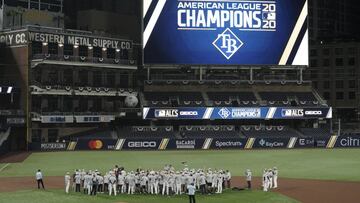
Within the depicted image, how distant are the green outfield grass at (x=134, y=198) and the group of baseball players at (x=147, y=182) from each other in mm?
814

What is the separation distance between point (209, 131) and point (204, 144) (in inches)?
249

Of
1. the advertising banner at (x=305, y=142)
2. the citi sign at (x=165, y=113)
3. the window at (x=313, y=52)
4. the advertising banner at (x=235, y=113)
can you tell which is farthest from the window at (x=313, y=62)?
the citi sign at (x=165, y=113)

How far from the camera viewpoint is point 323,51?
13325 cm

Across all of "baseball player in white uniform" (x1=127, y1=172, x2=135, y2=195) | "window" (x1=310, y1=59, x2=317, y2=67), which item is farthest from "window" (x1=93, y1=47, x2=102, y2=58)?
"window" (x1=310, y1=59, x2=317, y2=67)

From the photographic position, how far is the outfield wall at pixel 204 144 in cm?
7350

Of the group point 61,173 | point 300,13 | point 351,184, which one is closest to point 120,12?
point 300,13

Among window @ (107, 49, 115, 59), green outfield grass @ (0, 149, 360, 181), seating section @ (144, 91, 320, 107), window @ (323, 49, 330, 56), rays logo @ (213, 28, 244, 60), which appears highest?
window @ (323, 49, 330, 56)

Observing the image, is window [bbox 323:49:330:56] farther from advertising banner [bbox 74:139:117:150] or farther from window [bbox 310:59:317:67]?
advertising banner [bbox 74:139:117:150]

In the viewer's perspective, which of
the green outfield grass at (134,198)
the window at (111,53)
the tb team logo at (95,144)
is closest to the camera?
the green outfield grass at (134,198)

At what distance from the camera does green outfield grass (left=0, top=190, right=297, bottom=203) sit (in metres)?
31.8

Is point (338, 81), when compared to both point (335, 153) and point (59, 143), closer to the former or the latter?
point (335, 153)

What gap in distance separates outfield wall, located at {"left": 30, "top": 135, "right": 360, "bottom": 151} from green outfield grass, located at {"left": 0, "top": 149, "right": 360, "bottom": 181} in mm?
4274

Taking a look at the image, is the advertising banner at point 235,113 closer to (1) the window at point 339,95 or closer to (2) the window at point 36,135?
(2) the window at point 36,135

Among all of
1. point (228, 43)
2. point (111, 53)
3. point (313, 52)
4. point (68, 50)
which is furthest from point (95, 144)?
point (313, 52)
